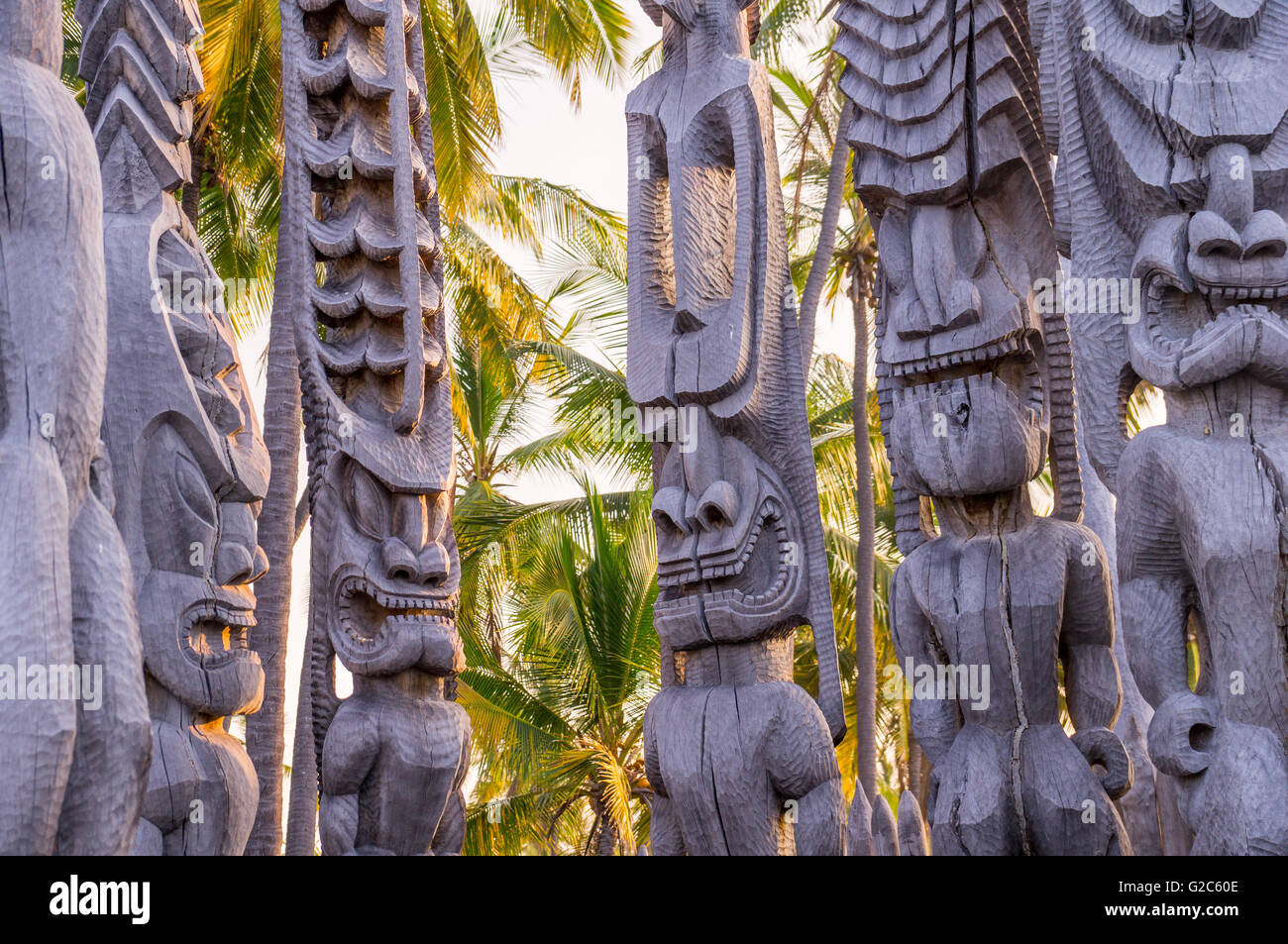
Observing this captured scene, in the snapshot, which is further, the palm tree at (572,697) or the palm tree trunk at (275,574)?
the palm tree at (572,697)

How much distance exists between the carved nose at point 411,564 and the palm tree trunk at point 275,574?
391 cm

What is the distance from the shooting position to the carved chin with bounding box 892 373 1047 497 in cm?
413

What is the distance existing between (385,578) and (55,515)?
2680 mm

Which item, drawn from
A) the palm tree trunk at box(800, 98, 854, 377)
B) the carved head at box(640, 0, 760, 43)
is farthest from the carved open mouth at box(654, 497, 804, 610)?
the palm tree trunk at box(800, 98, 854, 377)

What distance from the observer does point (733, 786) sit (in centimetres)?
421

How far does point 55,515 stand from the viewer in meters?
2.35

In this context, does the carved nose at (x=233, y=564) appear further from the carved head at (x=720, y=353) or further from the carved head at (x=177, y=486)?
the carved head at (x=720, y=353)

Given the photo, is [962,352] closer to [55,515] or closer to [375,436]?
[375,436]

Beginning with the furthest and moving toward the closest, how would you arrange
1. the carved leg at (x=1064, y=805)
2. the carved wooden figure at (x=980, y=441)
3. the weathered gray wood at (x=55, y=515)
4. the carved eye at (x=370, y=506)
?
the carved eye at (x=370, y=506) < the carved wooden figure at (x=980, y=441) < the carved leg at (x=1064, y=805) < the weathered gray wood at (x=55, y=515)

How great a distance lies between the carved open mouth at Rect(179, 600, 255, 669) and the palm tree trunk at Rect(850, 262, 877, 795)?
7277mm

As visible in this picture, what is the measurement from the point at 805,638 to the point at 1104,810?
14.3m

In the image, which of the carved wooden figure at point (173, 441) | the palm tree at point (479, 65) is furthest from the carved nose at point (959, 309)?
the palm tree at point (479, 65)

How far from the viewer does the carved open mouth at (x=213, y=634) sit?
4668mm
